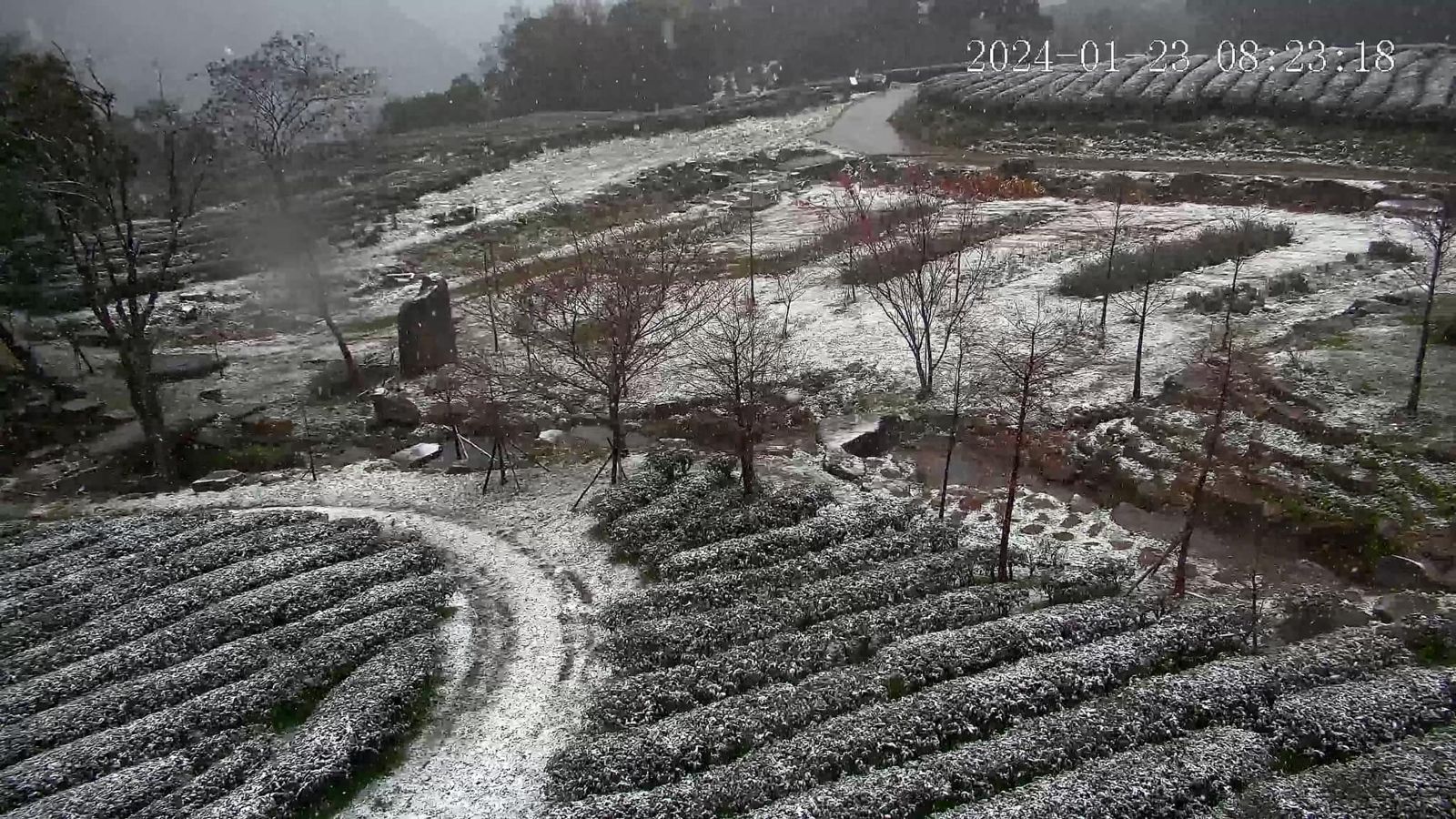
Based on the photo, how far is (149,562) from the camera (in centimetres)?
1741

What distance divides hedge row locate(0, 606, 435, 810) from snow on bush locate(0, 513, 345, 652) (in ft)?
12.2

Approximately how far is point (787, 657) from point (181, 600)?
36.0 feet

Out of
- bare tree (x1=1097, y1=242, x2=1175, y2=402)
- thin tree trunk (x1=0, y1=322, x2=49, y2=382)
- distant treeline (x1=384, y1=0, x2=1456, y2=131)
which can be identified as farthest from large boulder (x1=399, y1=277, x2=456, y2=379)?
distant treeline (x1=384, y1=0, x2=1456, y2=131)

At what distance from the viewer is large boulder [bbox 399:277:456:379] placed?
2714 centimetres

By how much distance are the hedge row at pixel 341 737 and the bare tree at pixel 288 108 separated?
1493 centimetres

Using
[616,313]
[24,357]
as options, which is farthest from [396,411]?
[24,357]

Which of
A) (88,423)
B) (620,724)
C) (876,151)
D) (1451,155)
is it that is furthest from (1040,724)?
(876,151)

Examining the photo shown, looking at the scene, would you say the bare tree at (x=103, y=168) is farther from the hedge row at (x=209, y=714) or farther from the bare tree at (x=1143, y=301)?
the bare tree at (x=1143, y=301)

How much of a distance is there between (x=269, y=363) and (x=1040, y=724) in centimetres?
2638

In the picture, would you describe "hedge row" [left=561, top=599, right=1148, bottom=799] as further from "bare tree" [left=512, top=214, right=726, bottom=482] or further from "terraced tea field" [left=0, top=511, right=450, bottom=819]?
"bare tree" [left=512, top=214, right=726, bottom=482]

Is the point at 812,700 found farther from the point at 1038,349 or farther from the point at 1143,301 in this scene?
the point at 1143,301

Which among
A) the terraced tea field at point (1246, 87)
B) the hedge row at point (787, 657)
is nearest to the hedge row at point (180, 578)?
the hedge row at point (787, 657)

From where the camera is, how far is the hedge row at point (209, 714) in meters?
12.3

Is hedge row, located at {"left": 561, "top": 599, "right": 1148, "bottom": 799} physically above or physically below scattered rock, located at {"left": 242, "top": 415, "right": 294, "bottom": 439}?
below
